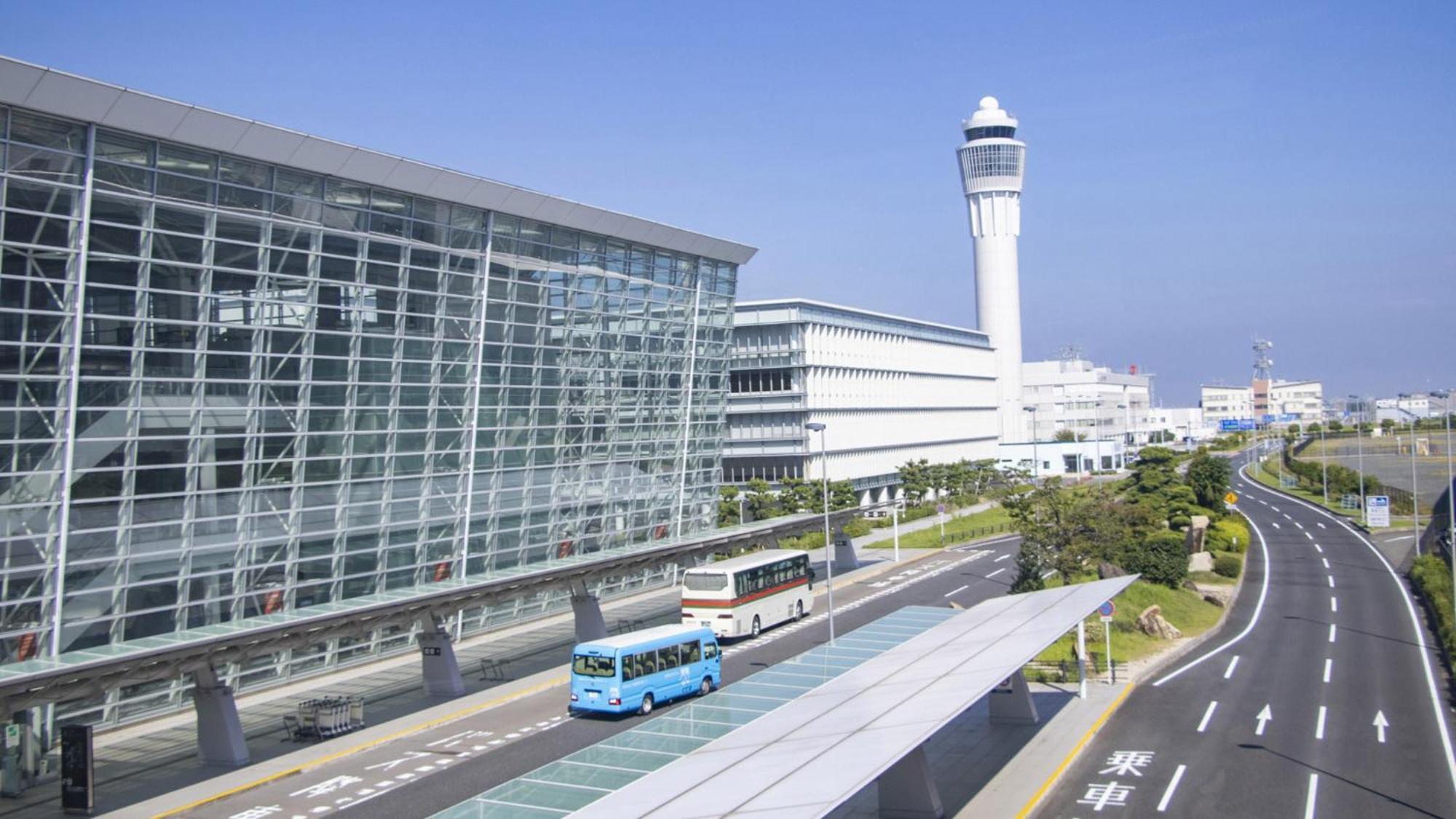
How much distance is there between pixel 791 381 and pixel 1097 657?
174 ft

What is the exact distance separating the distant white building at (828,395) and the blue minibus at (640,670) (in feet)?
154

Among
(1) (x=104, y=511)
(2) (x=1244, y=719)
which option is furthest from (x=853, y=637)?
(1) (x=104, y=511)

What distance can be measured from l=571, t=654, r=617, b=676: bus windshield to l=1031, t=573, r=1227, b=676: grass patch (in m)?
12.4

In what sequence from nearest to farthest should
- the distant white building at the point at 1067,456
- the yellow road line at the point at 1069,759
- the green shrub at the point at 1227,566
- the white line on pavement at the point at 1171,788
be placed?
the white line on pavement at the point at 1171,788, the yellow road line at the point at 1069,759, the green shrub at the point at 1227,566, the distant white building at the point at 1067,456

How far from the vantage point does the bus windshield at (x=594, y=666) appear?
29.1 metres

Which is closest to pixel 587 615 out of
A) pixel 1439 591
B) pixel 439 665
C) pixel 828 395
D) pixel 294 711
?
pixel 439 665

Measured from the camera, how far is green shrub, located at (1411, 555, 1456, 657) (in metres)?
35.1

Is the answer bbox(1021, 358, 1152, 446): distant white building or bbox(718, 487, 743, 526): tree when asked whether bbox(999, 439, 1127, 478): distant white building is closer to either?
bbox(1021, 358, 1152, 446): distant white building

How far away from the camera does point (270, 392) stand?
35094 millimetres

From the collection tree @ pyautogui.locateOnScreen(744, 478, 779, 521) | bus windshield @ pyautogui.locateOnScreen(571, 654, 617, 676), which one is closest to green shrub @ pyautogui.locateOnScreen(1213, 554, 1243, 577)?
tree @ pyautogui.locateOnScreen(744, 478, 779, 521)

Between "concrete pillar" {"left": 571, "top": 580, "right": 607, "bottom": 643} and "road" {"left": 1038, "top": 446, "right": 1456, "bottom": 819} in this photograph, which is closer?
"road" {"left": 1038, "top": 446, "right": 1456, "bottom": 819}

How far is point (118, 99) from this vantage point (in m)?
28.6

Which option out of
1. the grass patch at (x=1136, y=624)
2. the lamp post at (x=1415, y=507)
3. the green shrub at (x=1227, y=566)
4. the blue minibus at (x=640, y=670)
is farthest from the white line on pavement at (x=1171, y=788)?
the lamp post at (x=1415, y=507)

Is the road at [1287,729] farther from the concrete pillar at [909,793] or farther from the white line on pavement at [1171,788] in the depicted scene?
the concrete pillar at [909,793]
